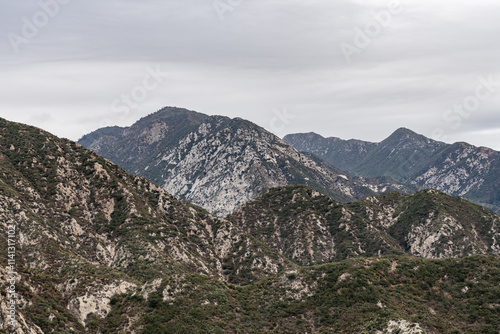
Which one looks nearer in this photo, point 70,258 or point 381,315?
point 381,315

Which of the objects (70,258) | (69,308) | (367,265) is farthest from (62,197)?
(367,265)

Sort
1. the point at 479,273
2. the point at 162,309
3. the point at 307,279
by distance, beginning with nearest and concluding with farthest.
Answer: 1. the point at 162,309
2. the point at 479,273
3. the point at 307,279

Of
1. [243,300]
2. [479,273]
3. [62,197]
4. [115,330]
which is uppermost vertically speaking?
[62,197]

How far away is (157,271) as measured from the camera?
16700cm

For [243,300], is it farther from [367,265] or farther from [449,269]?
[449,269]

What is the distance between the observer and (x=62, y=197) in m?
198

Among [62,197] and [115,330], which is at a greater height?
[62,197]

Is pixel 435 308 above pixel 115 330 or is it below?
above

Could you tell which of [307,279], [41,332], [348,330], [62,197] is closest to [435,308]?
[348,330]

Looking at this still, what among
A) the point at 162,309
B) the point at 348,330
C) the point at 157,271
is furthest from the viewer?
the point at 157,271

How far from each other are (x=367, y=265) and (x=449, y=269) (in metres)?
24.5

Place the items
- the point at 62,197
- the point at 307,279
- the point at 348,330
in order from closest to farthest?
the point at 348,330 < the point at 307,279 < the point at 62,197

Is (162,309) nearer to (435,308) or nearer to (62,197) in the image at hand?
(435,308)

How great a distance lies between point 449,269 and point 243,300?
64.2 metres
